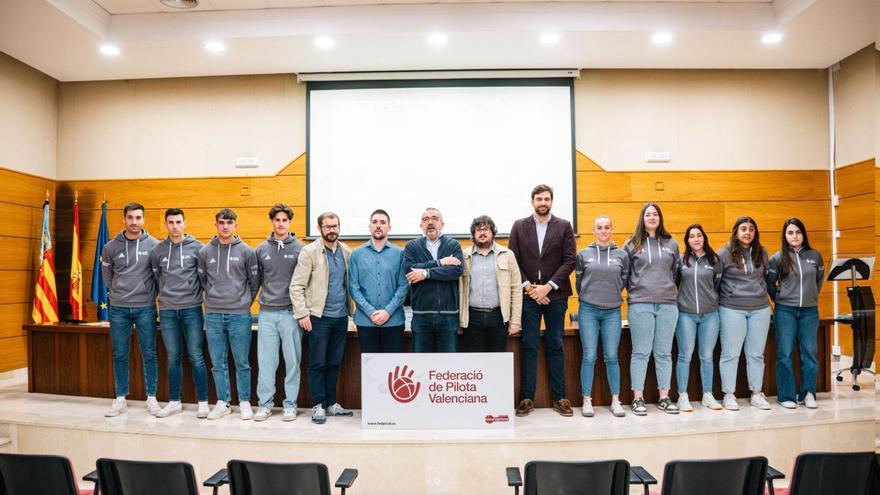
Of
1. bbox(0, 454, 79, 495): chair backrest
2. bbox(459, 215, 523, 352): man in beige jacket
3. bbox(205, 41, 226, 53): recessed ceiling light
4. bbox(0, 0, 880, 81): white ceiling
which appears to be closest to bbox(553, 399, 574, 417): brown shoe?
bbox(459, 215, 523, 352): man in beige jacket

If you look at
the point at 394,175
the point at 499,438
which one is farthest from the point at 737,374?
the point at 394,175

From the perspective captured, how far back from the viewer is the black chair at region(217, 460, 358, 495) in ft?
6.61

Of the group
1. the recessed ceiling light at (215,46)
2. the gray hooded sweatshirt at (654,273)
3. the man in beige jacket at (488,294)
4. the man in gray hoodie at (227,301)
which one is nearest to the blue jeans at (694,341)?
the gray hooded sweatshirt at (654,273)

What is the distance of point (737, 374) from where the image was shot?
427 cm

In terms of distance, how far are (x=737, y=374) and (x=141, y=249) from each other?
4676mm

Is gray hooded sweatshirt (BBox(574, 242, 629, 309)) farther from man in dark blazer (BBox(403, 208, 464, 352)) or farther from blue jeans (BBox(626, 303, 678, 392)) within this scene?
man in dark blazer (BBox(403, 208, 464, 352))

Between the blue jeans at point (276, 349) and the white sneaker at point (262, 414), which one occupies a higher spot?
the blue jeans at point (276, 349)

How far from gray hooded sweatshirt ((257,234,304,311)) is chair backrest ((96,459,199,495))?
176 centimetres

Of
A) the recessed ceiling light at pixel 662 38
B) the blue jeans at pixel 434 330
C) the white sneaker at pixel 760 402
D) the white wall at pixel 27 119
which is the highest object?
the recessed ceiling light at pixel 662 38

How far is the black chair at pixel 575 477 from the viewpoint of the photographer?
2031mm

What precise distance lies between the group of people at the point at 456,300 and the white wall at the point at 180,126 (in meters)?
2.63

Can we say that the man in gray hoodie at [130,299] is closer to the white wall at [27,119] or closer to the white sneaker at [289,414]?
the white sneaker at [289,414]

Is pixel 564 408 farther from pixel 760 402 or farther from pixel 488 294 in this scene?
pixel 760 402

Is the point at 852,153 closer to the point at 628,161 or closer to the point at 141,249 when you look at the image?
the point at 628,161
